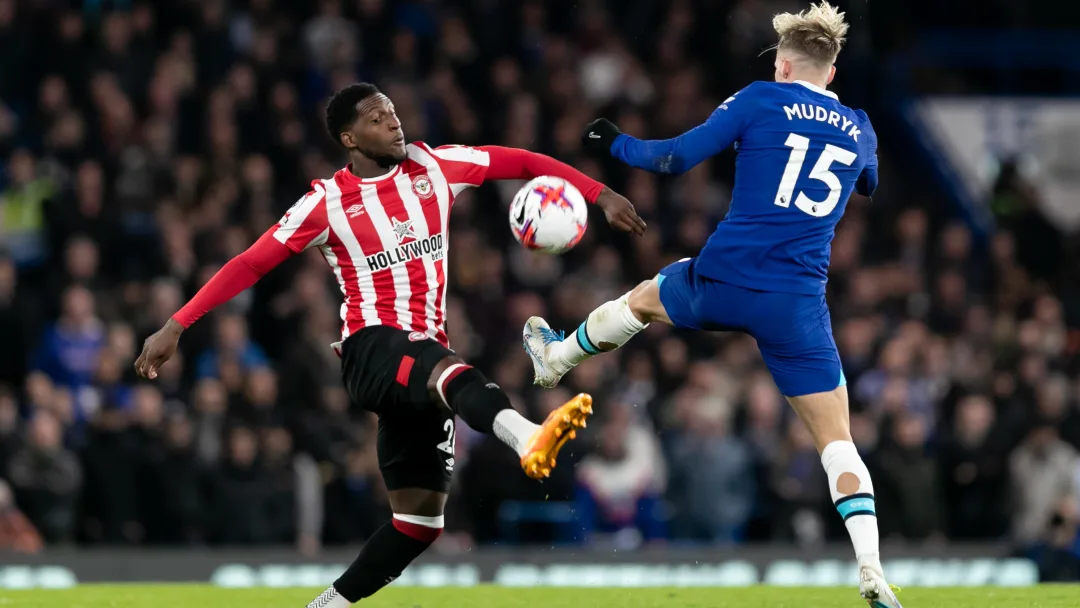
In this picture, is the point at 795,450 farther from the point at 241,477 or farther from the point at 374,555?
the point at 374,555

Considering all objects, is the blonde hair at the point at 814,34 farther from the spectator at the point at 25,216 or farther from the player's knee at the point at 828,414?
the spectator at the point at 25,216

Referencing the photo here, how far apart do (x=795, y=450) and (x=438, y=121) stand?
442 cm

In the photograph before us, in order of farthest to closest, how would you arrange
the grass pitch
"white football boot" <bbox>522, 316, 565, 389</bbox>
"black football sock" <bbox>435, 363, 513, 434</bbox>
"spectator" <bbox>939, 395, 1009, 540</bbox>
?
"spectator" <bbox>939, 395, 1009, 540</bbox> < the grass pitch < "white football boot" <bbox>522, 316, 565, 389</bbox> < "black football sock" <bbox>435, 363, 513, 434</bbox>

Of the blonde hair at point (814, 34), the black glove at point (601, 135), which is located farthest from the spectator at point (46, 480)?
the blonde hair at point (814, 34)

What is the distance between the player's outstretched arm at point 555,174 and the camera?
7.28 m

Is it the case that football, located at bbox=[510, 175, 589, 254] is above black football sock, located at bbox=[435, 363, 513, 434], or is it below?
above

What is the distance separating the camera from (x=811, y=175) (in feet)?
23.5

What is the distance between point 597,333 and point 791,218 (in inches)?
42.9

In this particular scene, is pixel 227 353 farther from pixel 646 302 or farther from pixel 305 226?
pixel 646 302

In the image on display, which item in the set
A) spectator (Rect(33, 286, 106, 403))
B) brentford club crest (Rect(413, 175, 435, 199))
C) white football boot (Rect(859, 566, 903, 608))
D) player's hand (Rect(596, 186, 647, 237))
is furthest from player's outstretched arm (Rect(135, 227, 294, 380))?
spectator (Rect(33, 286, 106, 403))

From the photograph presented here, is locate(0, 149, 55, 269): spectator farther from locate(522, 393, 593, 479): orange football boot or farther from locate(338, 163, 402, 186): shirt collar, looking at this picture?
locate(522, 393, 593, 479): orange football boot

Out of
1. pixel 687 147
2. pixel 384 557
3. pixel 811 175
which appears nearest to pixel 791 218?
pixel 811 175

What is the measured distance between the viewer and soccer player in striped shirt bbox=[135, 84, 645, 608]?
7.22m

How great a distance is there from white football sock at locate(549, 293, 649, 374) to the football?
0.43 meters
